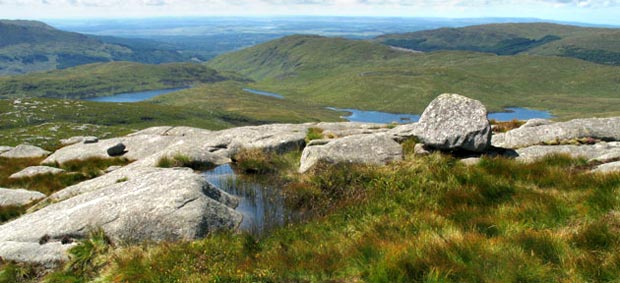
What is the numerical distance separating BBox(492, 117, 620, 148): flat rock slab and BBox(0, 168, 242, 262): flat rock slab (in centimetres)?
1633

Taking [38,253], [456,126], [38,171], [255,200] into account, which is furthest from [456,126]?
[38,171]

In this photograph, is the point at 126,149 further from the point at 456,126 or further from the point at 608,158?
the point at 608,158

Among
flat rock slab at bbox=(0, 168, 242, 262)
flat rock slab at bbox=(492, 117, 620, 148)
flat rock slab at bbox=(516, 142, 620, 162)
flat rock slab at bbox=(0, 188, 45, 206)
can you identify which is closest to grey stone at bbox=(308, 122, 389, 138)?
flat rock slab at bbox=(492, 117, 620, 148)

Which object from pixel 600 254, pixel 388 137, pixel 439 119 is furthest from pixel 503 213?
pixel 388 137

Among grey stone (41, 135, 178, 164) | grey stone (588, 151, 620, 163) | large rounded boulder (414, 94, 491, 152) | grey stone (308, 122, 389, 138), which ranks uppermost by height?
large rounded boulder (414, 94, 491, 152)

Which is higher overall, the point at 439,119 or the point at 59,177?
the point at 439,119

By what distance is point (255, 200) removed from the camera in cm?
1389

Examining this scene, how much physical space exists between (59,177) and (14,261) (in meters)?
13.9

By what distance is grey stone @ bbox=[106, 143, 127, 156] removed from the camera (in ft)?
93.8

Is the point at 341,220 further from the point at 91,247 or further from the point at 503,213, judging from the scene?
the point at 91,247

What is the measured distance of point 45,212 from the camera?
538 inches

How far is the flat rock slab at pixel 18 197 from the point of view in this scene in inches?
711

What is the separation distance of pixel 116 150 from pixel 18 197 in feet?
34.6

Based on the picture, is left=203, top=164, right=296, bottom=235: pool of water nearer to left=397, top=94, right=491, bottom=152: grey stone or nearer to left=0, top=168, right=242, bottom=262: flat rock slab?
left=0, top=168, right=242, bottom=262: flat rock slab
